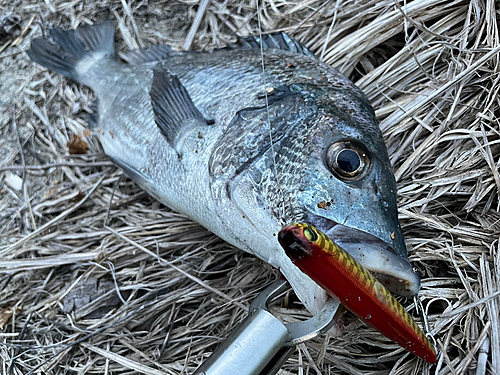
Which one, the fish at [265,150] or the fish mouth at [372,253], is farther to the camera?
the fish at [265,150]

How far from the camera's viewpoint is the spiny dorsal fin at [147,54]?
8.60 ft

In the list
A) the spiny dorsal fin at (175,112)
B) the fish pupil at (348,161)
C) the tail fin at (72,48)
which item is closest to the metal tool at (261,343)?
the fish pupil at (348,161)

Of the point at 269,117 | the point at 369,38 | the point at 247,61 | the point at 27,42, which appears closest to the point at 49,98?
the point at 27,42

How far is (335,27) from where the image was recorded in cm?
252

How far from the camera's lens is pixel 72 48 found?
2809 mm

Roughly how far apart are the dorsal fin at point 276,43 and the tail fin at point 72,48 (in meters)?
0.99

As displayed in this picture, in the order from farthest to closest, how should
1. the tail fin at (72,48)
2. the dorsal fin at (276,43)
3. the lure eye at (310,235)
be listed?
the tail fin at (72,48)
the dorsal fin at (276,43)
the lure eye at (310,235)

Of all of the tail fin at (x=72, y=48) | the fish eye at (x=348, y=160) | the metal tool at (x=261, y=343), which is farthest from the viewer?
the tail fin at (x=72, y=48)

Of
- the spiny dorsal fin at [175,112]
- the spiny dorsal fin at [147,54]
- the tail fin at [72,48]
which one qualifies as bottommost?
the spiny dorsal fin at [175,112]

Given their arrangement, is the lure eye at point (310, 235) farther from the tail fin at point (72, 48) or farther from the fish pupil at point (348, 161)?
the tail fin at point (72, 48)

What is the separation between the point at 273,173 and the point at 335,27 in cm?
139

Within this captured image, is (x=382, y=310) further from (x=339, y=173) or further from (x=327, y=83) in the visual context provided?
(x=327, y=83)

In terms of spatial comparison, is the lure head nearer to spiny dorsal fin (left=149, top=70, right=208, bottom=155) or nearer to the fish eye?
the fish eye

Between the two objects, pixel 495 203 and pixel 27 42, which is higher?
pixel 27 42
